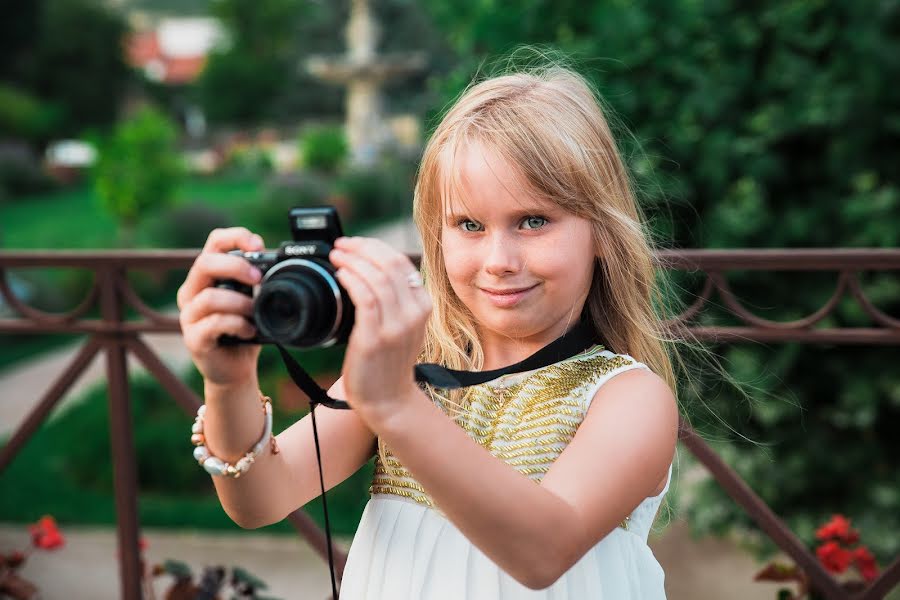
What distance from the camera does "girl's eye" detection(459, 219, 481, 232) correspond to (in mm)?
1391

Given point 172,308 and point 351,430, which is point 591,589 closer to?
point 351,430

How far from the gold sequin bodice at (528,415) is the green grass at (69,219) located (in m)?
13.2

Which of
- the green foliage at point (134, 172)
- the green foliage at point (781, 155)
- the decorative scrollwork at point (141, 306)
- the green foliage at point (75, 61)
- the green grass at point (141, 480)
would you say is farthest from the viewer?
the green foliage at point (75, 61)

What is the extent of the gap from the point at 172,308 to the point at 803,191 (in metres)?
9.53

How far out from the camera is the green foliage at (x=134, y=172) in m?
13.5

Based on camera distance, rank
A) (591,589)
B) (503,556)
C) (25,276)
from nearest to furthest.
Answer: (503,556) < (591,589) < (25,276)

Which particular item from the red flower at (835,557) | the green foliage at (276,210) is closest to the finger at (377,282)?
the red flower at (835,557)

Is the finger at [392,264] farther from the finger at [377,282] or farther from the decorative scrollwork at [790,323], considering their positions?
the decorative scrollwork at [790,323]

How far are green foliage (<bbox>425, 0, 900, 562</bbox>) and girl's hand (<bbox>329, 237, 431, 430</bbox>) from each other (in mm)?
2053

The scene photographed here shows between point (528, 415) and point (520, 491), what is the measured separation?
0.32 m

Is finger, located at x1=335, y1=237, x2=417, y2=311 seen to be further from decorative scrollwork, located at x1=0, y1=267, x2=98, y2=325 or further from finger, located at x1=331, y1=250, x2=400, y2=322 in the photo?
decorative scrollwork, located at x1=0, y1=267, x2=98, y2=325

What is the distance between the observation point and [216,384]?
1.23 meters

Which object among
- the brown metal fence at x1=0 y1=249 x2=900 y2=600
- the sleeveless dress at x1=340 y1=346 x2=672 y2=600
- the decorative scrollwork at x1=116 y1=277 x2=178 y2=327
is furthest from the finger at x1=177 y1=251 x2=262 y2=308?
the decorative scrollwork at x1=116 y1=277 x2=178 y2=327

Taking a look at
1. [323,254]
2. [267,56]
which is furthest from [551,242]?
[267,56]
